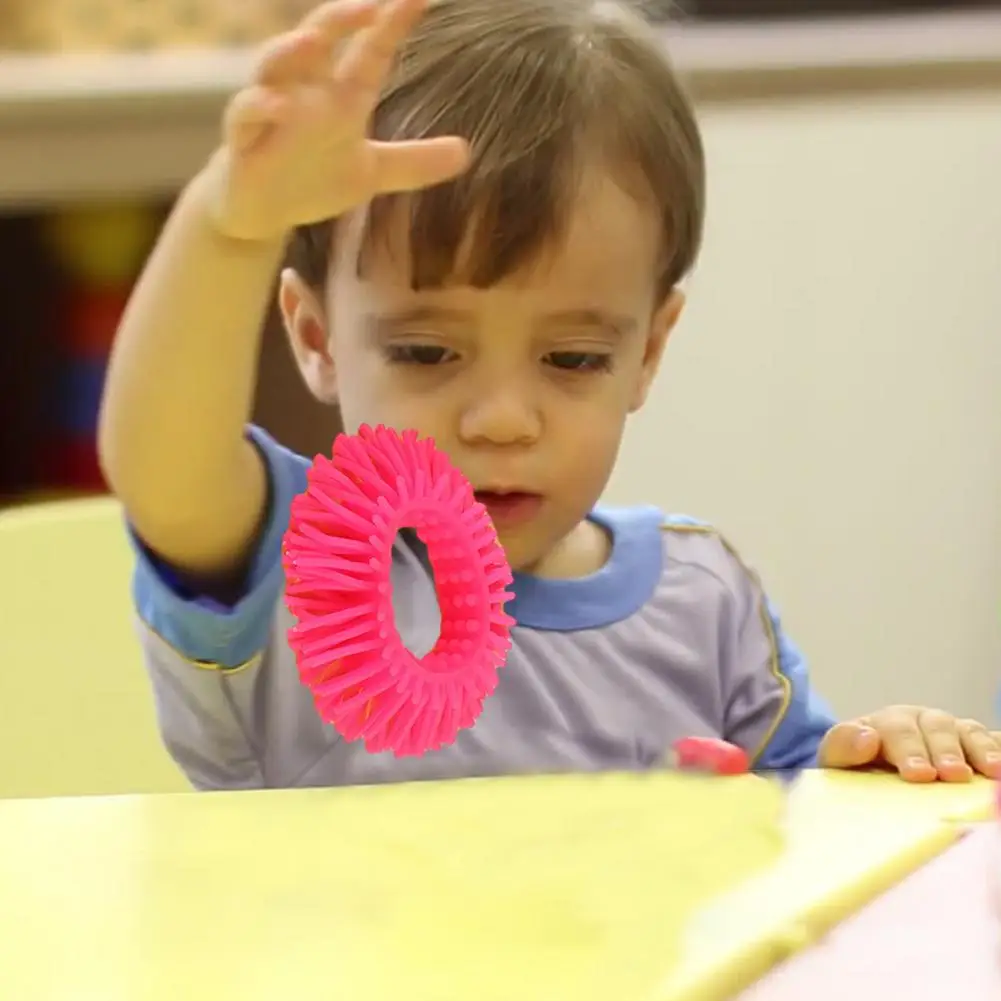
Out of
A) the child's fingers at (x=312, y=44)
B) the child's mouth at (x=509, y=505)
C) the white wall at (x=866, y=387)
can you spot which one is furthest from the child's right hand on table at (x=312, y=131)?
the white wall at (x=866, y=387)

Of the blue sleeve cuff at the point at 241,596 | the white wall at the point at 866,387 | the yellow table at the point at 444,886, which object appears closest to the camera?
the yellow table at the point at 444,886

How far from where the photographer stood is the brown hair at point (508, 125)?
0.36 metres

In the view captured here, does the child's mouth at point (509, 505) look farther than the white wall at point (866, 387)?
No

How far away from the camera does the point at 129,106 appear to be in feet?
1.43

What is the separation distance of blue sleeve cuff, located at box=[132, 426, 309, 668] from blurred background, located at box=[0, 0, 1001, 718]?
10 cm

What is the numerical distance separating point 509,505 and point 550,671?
60 millimetres

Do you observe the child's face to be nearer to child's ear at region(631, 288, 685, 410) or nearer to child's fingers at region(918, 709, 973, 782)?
child's ear at region(631, 288, 685, 410)

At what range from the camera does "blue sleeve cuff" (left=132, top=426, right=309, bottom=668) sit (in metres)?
0.36

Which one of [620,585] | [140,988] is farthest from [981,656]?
[140,988]

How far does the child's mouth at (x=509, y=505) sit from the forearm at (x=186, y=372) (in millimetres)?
76

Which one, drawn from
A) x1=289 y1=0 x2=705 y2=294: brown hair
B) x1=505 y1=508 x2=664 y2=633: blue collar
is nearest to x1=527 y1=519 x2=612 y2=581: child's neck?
x1=505 y1=508 x2=664 y2=633: blue collar

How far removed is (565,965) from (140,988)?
0.07 metres

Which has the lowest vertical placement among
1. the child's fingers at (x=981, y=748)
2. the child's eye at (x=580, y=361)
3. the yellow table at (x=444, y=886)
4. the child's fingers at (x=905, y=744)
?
the child's fingers at (x=981, y=748)

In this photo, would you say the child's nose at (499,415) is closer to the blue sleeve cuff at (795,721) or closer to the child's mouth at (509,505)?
the child's mouth at (509,505)
